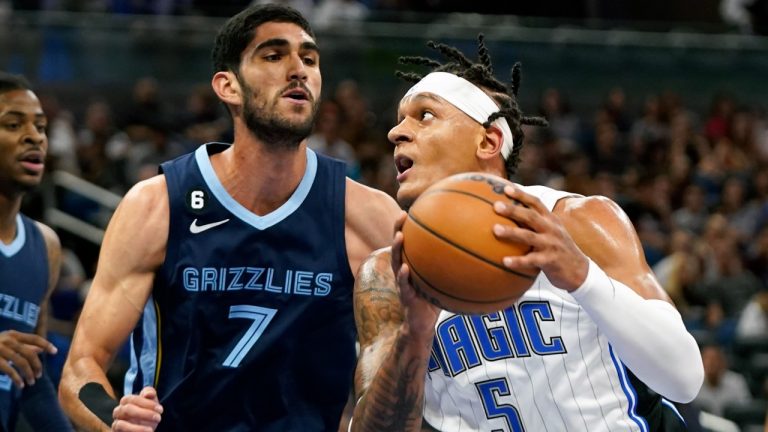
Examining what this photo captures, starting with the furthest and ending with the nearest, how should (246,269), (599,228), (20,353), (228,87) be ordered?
(20,353) < (228,87) < (246,269) < (599,228)

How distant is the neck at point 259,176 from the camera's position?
15.9ft

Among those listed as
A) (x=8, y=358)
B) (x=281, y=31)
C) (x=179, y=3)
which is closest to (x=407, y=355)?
(x=281, y=31)

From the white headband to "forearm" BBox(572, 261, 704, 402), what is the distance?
0.98 metres

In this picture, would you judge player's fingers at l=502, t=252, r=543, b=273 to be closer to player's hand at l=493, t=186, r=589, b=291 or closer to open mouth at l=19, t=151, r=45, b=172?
player's hand at l=493, t=186, r=589, b=291

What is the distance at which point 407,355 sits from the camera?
3.80 metres

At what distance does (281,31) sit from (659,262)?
28.4ft

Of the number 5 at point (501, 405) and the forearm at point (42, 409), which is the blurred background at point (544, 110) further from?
the number 5 at point (501, 405)

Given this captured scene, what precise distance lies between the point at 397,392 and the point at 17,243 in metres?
2.70

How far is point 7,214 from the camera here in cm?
584

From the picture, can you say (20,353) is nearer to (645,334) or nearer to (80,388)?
(80,388)

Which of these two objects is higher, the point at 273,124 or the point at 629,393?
the point at 273,124

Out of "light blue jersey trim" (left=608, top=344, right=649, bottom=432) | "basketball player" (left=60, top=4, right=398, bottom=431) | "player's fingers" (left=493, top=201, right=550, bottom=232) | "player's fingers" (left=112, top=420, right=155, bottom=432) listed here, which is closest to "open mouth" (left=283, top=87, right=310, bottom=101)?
"basketball player" (left=60, top=4, right=398, bottom=431)

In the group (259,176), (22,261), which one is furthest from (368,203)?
(22,261)

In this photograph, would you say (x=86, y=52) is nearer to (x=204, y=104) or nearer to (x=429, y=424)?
(x=204, y=104)
